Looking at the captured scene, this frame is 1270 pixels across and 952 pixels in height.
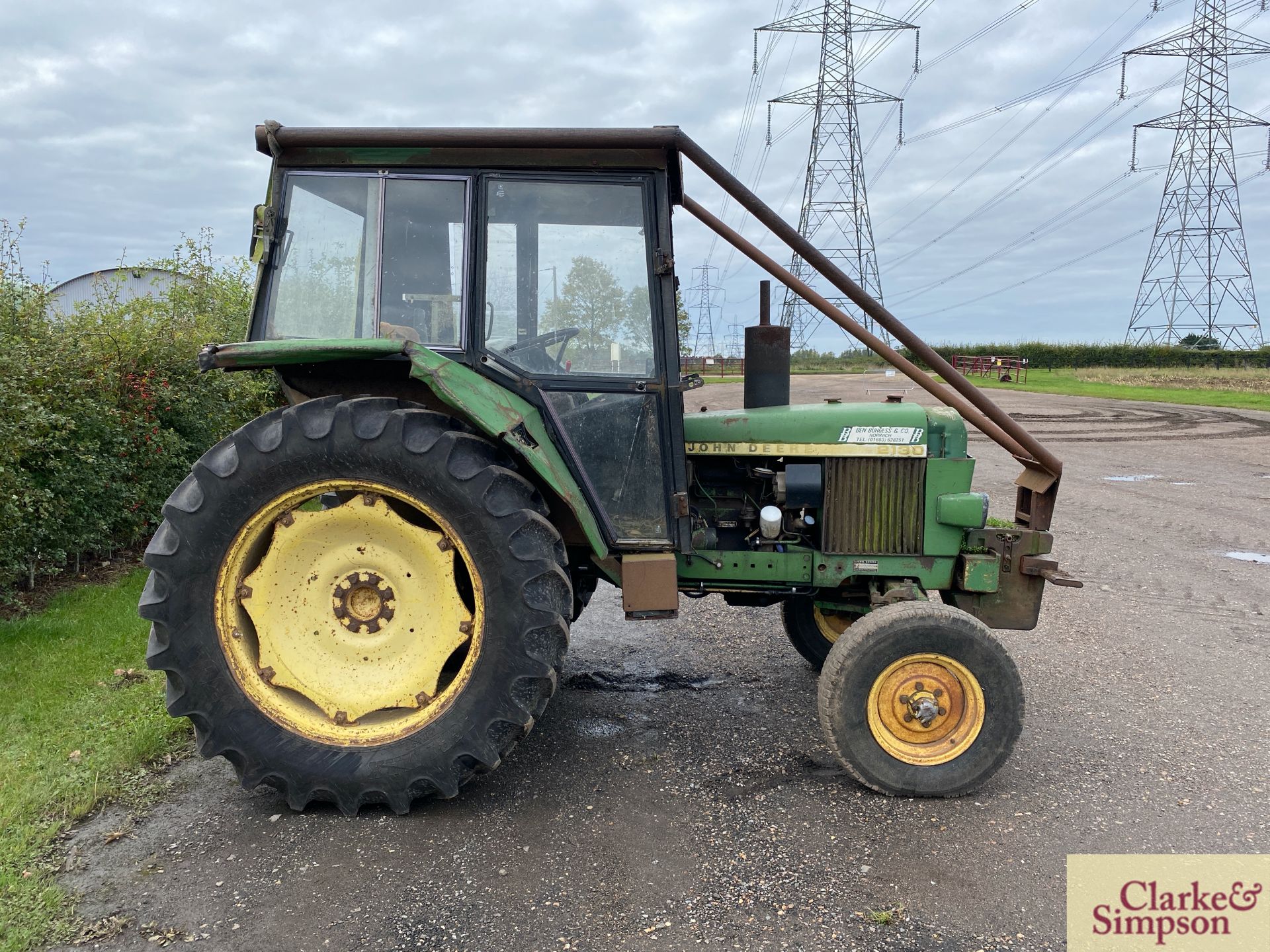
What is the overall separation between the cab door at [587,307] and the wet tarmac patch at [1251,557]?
6.16m

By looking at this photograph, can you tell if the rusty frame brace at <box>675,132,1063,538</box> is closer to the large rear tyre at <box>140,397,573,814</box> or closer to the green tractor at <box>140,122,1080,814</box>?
the green tractor at <box>140,122,1080,814</box>

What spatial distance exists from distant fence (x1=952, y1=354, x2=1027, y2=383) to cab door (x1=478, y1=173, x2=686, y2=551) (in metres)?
34.6

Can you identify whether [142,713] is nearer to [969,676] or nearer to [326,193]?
[326,193]

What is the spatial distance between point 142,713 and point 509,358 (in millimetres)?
2398

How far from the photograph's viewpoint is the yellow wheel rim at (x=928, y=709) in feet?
11.0

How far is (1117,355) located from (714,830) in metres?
46.4

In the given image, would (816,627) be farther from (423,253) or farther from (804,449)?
(423,253)

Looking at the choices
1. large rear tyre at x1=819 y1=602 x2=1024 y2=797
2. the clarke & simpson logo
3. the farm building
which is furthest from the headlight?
the farm building

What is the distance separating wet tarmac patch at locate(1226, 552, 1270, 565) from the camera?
7.13m

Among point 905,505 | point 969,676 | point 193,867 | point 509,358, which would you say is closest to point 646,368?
point 509,358

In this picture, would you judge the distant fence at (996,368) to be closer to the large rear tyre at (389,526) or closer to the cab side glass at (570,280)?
the cab side glass at (570,280)

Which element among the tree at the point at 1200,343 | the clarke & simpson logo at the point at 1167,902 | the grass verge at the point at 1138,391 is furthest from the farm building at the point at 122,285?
the tree at the point at 1200,343

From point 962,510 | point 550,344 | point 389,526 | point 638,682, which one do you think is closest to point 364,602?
point 389,526

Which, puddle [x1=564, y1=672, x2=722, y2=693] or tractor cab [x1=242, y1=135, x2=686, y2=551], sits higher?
tractor cab [x1=242, y1=135, x2=686, y2=551]
